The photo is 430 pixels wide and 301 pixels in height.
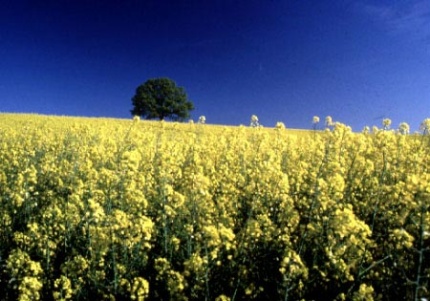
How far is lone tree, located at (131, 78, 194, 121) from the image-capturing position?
4978 cm

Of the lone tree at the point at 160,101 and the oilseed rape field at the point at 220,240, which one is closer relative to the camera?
the oilseed rape field at the point at 220,240

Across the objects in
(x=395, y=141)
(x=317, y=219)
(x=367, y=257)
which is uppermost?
(x=395, y=141)

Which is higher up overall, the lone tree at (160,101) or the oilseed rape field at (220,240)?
the lone tree at (160,101)

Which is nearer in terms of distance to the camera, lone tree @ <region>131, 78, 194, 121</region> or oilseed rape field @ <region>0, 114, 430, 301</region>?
oilseed rape field @ <region>0, 114, 430, 301</region>

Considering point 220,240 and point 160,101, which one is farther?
point 160,101

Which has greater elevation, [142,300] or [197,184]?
[197,184]

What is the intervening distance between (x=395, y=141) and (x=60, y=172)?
6138mm

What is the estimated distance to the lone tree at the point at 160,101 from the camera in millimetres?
49781

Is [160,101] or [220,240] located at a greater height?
[160,101]

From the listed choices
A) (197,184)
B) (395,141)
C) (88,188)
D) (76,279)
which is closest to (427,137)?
(395,141)

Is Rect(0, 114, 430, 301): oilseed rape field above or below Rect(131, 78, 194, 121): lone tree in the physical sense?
below

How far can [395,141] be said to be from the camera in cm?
741

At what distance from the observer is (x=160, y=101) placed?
169 ft

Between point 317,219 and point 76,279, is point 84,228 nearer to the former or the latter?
point 76,279
